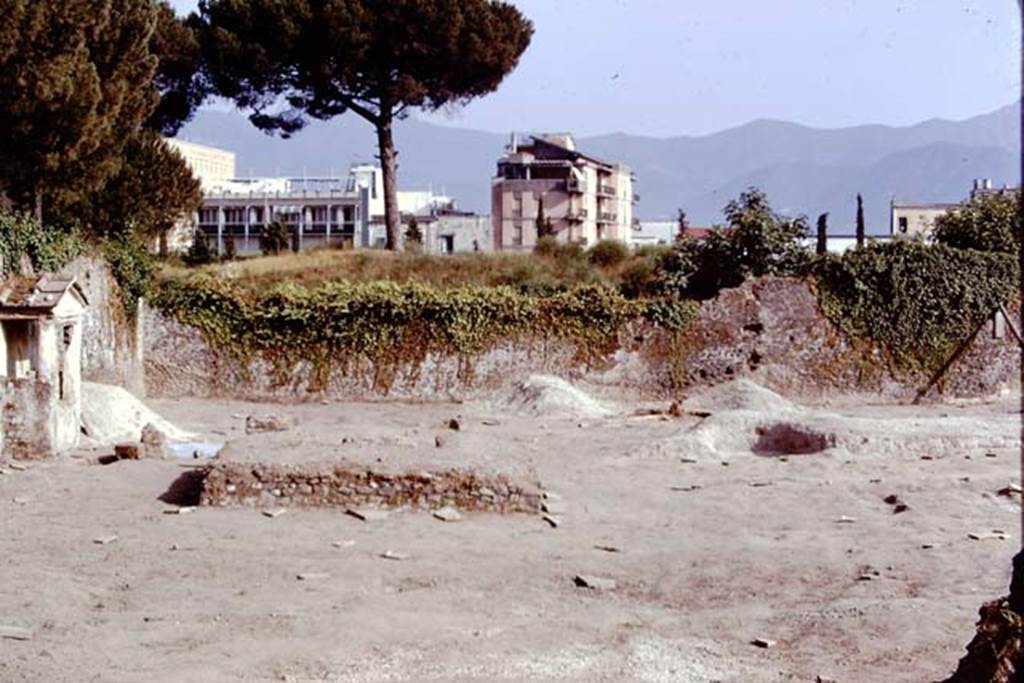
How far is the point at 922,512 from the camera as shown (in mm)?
15031

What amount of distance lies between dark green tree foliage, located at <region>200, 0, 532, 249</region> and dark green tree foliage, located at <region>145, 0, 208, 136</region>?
1.75 feet

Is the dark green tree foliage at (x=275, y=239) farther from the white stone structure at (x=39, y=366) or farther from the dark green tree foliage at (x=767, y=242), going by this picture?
the white stone structure at (x=39, y=366)

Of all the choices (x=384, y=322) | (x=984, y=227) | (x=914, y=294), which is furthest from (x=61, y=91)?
(x=984, y=227)

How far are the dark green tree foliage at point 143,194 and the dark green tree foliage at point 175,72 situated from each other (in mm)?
3775

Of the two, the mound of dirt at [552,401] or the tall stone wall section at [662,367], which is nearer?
the mound of dirt at [552,401]

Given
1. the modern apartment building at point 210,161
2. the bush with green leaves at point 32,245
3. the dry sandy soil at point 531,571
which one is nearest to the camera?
the dry sandy soil at point 531,571

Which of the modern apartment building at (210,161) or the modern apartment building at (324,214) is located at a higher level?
the modern apartment building at (210,161)

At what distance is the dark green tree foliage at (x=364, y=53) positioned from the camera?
36.8 m

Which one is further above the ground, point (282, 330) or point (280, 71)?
point (280, 71)

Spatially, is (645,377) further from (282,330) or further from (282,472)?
(282,472)

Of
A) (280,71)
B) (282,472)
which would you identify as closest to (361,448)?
(282,472)

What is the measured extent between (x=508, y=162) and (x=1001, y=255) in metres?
44.5

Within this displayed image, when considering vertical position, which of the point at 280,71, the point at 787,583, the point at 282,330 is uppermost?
the point at 280,71

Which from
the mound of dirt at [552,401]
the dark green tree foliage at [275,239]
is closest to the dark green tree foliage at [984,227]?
the mound of dirt at [552,401]
